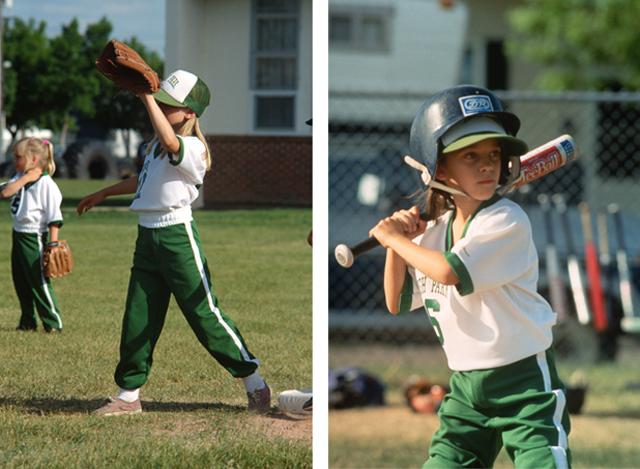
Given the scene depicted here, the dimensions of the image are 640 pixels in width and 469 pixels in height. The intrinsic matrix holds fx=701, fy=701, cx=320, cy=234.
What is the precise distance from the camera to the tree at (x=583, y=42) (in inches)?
276

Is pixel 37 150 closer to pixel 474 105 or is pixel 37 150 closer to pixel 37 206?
pixel 37 206

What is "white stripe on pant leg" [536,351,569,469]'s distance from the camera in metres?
1.85

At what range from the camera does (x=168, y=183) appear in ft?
9.18

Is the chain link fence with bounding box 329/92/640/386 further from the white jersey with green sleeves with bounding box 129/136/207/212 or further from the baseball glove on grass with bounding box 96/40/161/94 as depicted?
the baseball glove on grass with bounding box 96/40/161/94

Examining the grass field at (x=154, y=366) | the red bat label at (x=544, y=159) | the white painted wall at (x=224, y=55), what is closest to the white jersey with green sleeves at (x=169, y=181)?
the grass field at (x=154, y=366)

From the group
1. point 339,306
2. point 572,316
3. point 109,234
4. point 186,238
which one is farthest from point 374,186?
point 186,238

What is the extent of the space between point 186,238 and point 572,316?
370 centimetres

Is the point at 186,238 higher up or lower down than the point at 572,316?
higher up

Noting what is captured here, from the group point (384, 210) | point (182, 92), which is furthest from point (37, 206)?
point (384, 210)

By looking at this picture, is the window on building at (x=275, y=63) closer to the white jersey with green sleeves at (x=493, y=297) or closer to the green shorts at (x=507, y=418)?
the white jersey with green sleeves at (x=493, y=297)

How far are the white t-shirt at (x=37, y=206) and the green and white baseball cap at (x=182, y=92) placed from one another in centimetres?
125

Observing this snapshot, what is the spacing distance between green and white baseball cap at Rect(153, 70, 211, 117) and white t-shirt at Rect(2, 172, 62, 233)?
1.25 m

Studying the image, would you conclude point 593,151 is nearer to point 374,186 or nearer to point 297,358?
point 374,186

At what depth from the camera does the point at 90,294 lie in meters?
3.88
